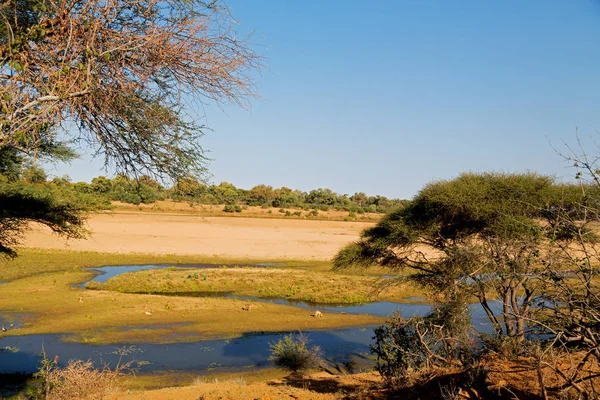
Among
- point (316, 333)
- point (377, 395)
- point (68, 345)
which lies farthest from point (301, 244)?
point (377, 395)

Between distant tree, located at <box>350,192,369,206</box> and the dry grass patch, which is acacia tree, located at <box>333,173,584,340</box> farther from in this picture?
distant tree, located at <box>350,192,369,206</box>

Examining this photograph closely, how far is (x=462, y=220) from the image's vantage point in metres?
15.2

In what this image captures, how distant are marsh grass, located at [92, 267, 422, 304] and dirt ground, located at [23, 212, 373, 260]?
546cm

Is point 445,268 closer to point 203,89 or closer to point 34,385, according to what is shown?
point 203,89

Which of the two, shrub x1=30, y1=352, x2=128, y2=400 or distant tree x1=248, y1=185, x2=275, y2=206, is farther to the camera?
distant tree x1=248, y1=185, x2=275, y2=206

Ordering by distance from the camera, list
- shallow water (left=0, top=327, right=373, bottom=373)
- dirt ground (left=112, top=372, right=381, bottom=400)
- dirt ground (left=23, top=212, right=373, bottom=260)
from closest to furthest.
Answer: dirt ground (left=112, top=372, right=381, bottom=400) < shallow water (left=0, top=327, right=373, bottom=373) < dirt ground (left=23, top=212, right=373, bottom=260)

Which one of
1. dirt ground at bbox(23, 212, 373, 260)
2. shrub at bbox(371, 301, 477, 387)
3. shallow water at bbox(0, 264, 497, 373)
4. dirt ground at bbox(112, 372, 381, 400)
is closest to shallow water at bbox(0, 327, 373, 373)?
shallow water at bbox(0, 264, 497, 373)

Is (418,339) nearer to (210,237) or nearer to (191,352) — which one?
(191,352)

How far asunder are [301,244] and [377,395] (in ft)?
147

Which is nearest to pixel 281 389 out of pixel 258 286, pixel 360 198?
pixel 258 286

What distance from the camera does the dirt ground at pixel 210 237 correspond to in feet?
145

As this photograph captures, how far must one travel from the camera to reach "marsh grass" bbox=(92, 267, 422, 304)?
27359mm

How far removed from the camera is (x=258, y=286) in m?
29.3

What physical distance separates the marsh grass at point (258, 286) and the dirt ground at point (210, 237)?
215 inches
